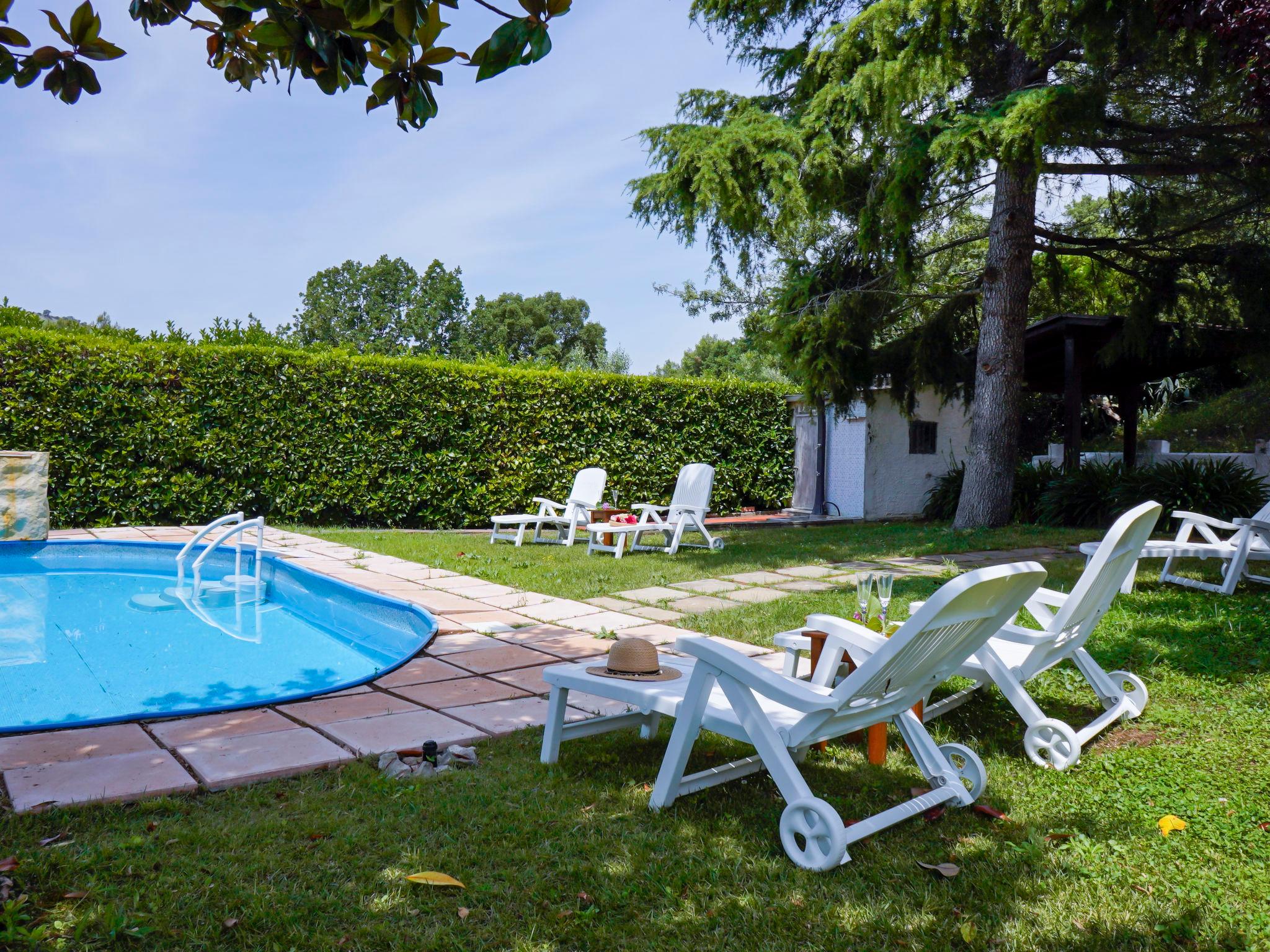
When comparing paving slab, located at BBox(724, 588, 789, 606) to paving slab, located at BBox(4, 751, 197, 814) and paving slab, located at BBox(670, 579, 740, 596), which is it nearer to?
paving slab, located at BBox(670, 579, 740, 596)

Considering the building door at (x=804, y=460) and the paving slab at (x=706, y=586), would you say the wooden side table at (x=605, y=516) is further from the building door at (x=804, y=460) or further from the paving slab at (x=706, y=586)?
the building door at (x=804, y=460)

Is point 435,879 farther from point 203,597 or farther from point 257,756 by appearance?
point 203,597

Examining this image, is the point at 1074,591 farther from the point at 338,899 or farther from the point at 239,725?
the point at 239,725

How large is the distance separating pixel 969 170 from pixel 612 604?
5805 mm

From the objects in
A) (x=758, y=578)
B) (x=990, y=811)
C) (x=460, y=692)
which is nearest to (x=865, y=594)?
(x=990, y=811)

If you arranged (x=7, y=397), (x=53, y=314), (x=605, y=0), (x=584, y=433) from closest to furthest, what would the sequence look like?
(x=605, y=0), (x=7, y=397), (x=584, y=433), (x=53, y=314)

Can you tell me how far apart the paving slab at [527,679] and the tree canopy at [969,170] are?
5958 mm

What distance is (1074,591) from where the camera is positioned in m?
3.12

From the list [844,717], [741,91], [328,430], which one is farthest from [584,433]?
[844,717]

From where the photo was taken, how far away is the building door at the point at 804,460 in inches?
575

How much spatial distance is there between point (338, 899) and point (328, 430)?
9712 mm

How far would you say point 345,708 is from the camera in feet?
12.1

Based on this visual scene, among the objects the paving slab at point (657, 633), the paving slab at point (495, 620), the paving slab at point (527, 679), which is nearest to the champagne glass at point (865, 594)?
the paving slab at point (527, 679)

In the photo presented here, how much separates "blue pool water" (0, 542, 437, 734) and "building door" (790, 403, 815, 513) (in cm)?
904
